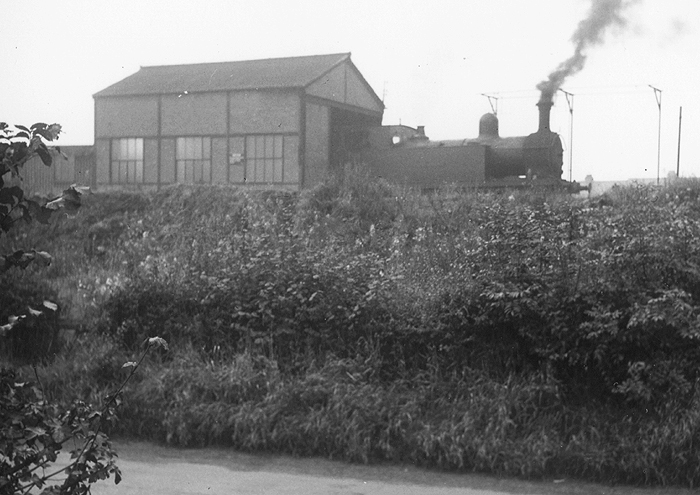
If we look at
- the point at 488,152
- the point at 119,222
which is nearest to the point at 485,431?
the point at 119,222

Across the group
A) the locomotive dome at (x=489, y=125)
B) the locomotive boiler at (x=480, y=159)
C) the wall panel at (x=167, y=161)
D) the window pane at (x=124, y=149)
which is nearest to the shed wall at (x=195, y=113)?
the wall panel at (x=167, y=161)

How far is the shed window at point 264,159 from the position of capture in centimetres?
2878

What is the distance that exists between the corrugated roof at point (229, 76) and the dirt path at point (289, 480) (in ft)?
66.0

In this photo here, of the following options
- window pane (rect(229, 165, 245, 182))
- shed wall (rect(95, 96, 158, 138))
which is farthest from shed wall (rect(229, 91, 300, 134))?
shed wall (rect(95, 96, 158, 138))

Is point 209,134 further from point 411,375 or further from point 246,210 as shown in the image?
point 411,375

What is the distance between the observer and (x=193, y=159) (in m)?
29.8

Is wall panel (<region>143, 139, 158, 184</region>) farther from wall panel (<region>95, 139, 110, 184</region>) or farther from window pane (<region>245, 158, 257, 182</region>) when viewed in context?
window pane (<region>245, 158, 257, 182</region>)

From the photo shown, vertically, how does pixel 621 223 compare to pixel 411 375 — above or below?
above

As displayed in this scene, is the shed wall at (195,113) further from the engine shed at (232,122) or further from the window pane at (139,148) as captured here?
the window pane at (139,148)

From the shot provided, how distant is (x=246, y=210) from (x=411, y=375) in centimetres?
1134

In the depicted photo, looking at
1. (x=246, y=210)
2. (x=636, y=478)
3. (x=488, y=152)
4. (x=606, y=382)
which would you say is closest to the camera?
(x=636, y=478)

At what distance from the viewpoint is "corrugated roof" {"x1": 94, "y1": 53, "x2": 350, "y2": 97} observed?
94.8 ft

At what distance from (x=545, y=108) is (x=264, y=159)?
9.48 m

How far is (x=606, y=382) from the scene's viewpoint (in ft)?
30.6
